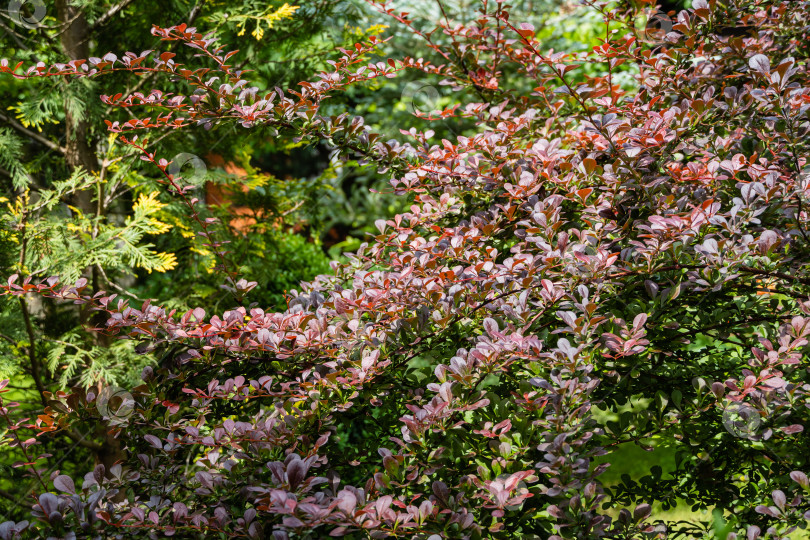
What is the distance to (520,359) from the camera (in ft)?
4.33

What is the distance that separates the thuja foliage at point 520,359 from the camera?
117cm

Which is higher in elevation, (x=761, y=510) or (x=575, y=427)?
(x=575, y=427)

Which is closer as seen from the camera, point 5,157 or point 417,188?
point 417,188

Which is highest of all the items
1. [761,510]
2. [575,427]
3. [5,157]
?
[5,157]

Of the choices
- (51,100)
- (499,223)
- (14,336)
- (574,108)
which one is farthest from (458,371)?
(51,100)

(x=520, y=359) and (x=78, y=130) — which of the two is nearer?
(x=520, y=359)

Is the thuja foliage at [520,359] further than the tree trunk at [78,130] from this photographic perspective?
No

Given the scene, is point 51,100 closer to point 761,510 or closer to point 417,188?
point 417,188

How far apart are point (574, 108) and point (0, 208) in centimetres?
255

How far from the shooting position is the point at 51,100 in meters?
2.66

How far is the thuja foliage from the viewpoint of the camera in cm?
117

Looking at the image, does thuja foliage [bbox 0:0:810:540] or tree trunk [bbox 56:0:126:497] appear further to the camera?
tree trunk [bbox 56:0:126:497]

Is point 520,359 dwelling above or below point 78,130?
below

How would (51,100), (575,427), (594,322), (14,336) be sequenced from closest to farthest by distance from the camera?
(575,427), (594,322), (14,336), (51,100)
